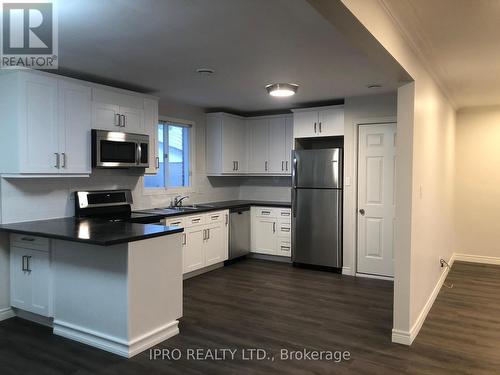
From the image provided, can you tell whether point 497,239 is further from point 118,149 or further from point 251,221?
point 118,149

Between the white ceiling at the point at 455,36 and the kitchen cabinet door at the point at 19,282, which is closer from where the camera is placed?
the white ceiling at the point at 455,36

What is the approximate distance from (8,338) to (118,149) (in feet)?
6.53

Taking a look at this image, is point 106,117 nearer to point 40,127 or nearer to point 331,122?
point 40,127

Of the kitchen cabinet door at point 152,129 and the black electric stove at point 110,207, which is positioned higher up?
the kitchen cabinet door at point 152,129

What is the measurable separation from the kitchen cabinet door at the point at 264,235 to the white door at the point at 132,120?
2.35 metres

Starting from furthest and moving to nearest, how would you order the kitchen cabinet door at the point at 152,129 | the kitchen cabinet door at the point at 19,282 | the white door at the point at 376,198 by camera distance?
the white door at the point at 376,198, the kitchen cabinet door at the point at 152,129, the kitchen cabinet door at the point at 19,282

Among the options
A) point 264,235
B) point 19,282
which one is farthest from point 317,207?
point 19,282

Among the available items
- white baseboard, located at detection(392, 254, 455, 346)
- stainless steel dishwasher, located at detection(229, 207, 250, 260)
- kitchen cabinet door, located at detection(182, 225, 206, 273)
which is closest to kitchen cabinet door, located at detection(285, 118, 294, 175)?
stainless steel dishwasher, located at detection(229, 207, 250, 260)

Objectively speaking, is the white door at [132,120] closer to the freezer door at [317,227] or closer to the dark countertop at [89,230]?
the dark countertop at [89,230]

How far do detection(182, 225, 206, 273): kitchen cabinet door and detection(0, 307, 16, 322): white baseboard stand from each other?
1.81m

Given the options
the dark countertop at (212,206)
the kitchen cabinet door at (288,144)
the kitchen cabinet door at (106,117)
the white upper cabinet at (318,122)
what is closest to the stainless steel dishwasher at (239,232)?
the dark countertop at (212,206)

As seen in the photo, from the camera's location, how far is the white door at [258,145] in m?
6.17

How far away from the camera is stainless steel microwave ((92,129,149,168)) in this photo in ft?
13.0

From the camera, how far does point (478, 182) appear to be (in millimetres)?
6059
